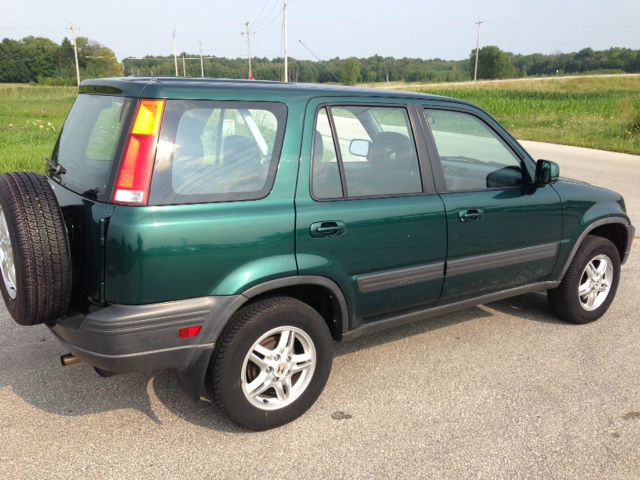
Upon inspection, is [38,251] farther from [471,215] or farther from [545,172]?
[545,172]

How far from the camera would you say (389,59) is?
123 m

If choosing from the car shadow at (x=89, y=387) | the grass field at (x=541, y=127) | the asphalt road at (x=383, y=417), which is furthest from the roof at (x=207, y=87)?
the grass field at (x=541, y=127)

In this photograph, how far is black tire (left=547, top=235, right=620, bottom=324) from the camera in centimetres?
441

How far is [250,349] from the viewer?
116 inches

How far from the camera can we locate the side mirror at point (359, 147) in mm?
3410

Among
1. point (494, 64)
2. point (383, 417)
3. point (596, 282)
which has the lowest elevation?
point (383, 417)

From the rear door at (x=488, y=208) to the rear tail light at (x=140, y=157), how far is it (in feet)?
5.53

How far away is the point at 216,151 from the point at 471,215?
1650 mm

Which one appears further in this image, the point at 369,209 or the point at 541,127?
the point at 541,127

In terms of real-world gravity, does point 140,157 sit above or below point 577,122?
above

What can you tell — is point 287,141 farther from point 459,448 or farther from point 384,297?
point 459,448

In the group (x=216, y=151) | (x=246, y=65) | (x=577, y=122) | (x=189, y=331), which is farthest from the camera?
(x=246, y=65)

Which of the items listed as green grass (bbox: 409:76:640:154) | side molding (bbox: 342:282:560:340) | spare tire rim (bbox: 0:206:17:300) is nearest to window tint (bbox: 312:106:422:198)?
side molding (bbox: 342:282:560:340)

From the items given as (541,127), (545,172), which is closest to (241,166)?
(545,172)
